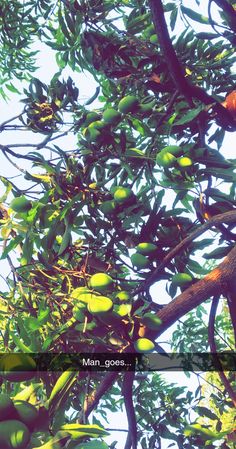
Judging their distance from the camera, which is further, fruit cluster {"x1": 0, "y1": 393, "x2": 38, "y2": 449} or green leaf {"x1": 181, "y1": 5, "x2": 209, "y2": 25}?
green leaf {"x1": 181, "y1": 5, "x2": 209, "y2": 25}

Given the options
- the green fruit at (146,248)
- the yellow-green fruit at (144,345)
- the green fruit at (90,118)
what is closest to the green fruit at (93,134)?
the green fruit at (90,118)

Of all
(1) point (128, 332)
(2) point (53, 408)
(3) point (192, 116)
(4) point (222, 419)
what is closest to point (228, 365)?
(4) point (222, 419)

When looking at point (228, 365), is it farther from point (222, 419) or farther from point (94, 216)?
point (94, 216)

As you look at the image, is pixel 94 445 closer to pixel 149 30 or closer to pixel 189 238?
pixel 189 238

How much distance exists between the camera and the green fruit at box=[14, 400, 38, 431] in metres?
1.53

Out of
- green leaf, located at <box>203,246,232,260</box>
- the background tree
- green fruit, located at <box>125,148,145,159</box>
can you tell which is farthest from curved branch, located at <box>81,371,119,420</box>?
green fruit, located at <box>125,148,145,159</box>

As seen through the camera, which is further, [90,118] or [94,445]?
[90,118]

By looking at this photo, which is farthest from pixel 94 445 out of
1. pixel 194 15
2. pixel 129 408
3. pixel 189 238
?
pixel 194 15

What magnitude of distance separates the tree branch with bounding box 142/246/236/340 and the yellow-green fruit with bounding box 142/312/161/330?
0.07 ft

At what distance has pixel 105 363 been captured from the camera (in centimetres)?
226

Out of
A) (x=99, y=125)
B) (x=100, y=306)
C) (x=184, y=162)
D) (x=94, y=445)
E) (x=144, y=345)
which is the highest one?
(x=99, y=125)

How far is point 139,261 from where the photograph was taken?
256cm

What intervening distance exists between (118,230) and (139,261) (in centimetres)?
31

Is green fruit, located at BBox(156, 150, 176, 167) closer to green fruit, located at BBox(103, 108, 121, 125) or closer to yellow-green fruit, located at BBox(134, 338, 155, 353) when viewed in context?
green fruit, located at BBox(103, 108, 121, 125)
